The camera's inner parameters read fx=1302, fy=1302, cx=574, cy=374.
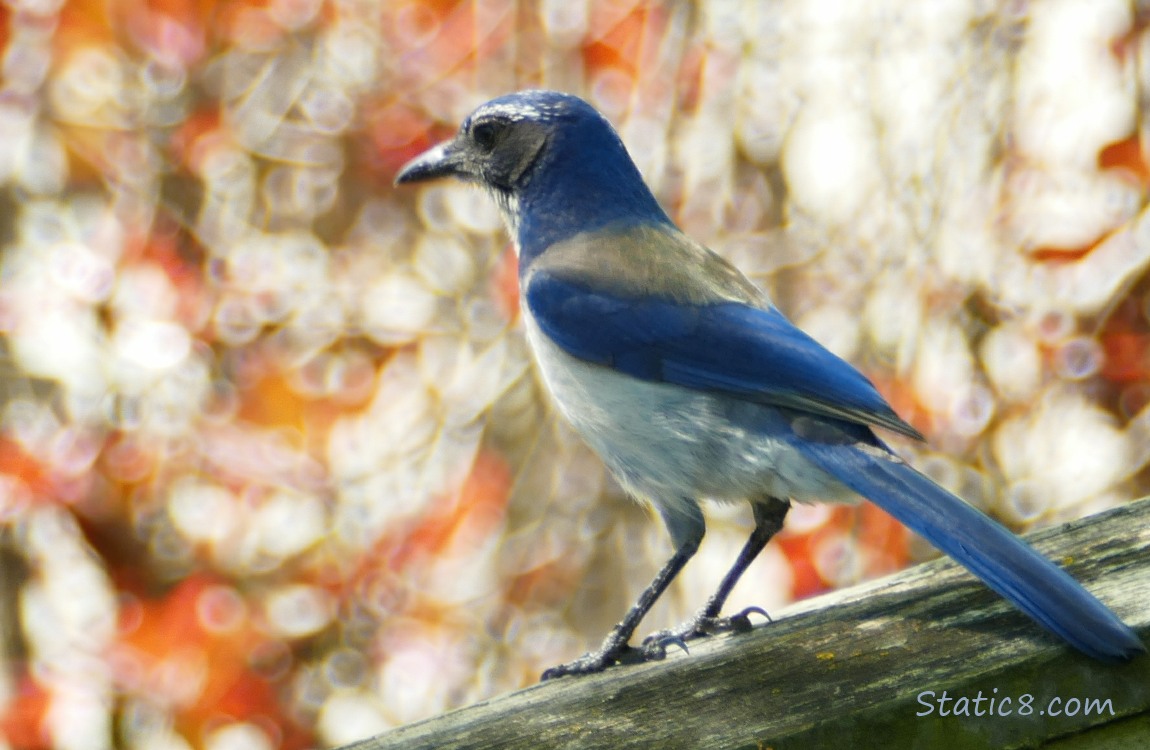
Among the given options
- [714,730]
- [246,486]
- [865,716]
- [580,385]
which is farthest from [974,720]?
[246,486]

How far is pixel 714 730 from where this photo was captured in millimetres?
1827

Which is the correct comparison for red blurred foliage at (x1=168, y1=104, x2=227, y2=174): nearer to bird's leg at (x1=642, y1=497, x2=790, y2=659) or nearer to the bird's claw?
bird's leg at (x1=642, y1=497, x2=790, y2=659)

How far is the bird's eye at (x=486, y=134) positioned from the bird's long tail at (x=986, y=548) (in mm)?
1484

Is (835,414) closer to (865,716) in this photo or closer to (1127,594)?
(1127,594)

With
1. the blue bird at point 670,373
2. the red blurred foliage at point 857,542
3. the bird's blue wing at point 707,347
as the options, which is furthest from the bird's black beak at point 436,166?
the red blurred foliage at point 857,542

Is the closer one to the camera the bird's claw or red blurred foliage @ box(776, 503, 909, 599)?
the bird's claw

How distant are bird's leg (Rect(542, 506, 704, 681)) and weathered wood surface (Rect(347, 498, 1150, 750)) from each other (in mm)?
173

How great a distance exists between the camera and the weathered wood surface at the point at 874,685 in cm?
175

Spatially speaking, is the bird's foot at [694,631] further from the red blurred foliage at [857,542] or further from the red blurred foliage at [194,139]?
the red blurred foliage at [194,139]

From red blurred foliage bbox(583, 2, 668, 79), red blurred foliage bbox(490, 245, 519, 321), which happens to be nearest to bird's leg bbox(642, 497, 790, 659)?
red blurred foliage bbox(490, 245, 519, 321)

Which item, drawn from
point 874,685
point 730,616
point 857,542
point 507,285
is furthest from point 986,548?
point 507,285

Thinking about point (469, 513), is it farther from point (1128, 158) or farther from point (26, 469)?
point (1128, 158)

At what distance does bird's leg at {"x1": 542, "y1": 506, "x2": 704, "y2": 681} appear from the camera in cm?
254

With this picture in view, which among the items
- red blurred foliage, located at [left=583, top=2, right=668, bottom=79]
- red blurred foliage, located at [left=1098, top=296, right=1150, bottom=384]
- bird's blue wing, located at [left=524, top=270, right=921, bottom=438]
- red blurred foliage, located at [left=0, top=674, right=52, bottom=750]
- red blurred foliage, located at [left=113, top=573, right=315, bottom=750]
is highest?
red blurred foliage, located at [left=583, top=2, right=668, bottom=79]
